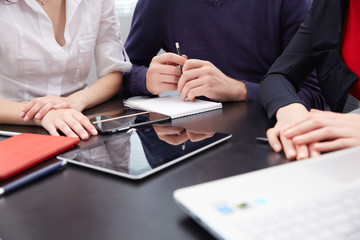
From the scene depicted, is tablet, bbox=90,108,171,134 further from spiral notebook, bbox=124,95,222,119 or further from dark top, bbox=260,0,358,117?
dark top, bbox=260,0,358,117

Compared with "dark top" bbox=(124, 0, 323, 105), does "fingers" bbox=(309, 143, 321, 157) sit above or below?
below

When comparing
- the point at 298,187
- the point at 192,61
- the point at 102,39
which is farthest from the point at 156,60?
the point at 298,187

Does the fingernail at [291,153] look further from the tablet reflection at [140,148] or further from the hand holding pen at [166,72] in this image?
the hand holding pen at [166,72]

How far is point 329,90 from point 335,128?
39 centimetres

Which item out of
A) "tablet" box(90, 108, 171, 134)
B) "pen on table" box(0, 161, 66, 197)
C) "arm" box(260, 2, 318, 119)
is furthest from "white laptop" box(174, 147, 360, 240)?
"arm" box(260, 2, 318, 119)

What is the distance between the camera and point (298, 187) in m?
0.40

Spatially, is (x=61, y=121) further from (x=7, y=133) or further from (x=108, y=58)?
(x=108, y=58)

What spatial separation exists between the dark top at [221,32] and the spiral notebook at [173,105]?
10 cm

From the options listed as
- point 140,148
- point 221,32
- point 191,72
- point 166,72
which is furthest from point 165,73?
point 140,148

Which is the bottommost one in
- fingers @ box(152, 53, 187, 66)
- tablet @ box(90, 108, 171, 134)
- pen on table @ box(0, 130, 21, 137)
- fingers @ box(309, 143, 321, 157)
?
tablet @ box(90, 108, 171, 134)

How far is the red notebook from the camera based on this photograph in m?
0.54

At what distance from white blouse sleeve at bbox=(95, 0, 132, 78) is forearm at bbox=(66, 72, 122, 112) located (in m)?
0.03

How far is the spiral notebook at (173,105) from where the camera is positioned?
2.80 feet

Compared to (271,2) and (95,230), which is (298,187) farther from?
(271,2)
